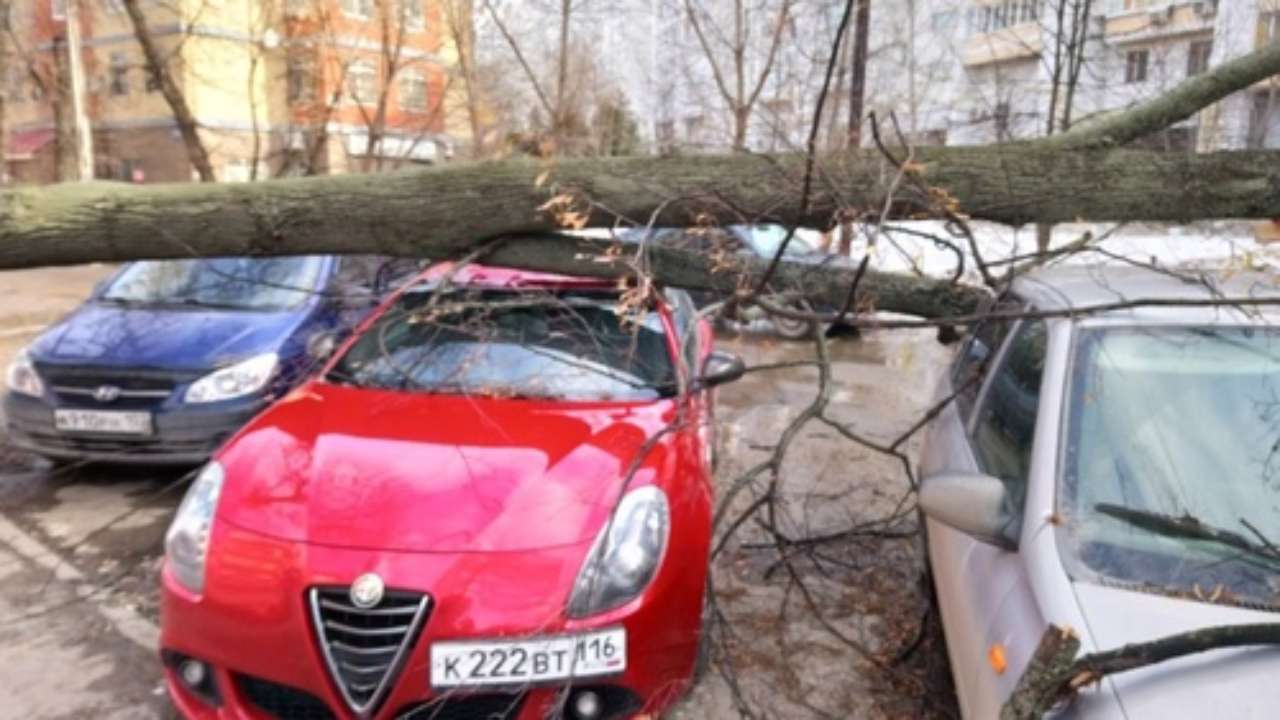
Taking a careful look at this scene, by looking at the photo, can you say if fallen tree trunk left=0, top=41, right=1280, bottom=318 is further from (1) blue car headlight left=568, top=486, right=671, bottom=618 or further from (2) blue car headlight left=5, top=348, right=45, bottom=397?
(2) blue car headlight left=5, top=348, right=45, bottom=397

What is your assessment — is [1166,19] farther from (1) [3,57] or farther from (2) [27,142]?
(2) [27,142]

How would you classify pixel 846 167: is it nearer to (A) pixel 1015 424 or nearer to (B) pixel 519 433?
(A) pixel 1015 424

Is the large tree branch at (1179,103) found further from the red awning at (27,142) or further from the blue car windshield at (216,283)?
the red awning at (27,142)

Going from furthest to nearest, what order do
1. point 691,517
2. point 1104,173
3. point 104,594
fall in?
point 104,594 < point 1104,173 < point 691,517

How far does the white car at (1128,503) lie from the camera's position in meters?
1.88

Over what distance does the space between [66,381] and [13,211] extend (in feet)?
5.37

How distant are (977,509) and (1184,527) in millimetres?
461

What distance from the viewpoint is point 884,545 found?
4668 millimetres

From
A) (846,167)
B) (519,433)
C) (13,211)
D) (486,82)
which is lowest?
(519,433)

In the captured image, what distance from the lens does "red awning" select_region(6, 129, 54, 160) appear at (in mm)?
33562

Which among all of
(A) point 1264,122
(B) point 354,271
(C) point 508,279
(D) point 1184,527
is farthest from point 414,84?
(D) point 1184,527

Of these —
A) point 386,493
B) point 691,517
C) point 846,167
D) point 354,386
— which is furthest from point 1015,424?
point 354,386

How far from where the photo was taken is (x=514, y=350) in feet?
13.2

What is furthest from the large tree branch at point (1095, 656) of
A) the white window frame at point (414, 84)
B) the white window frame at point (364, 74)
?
the white window frame at point (414, 84)
